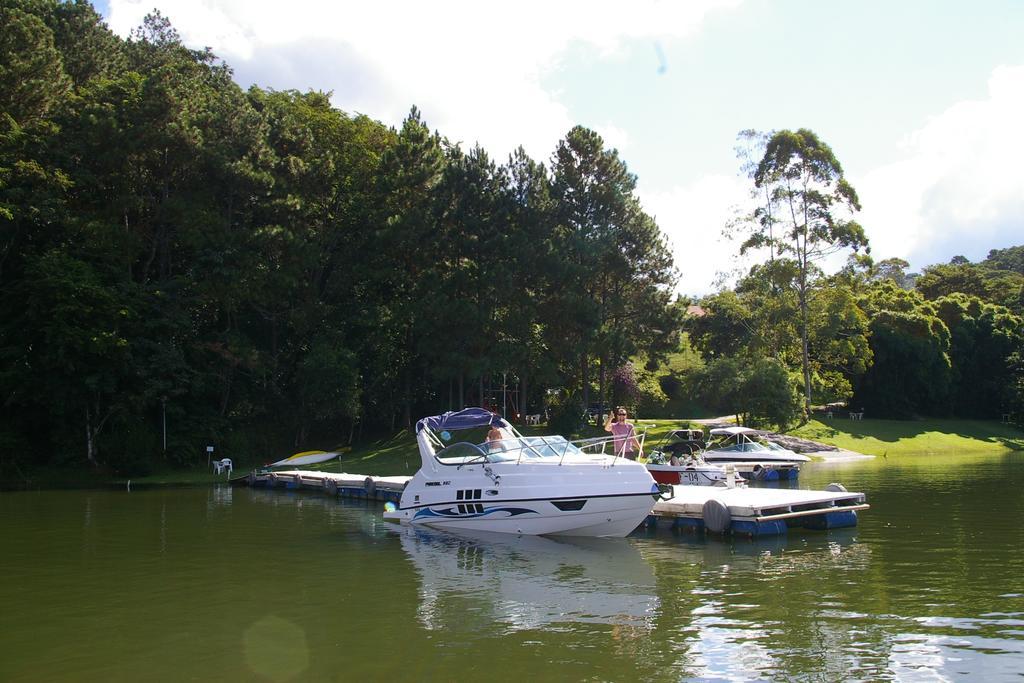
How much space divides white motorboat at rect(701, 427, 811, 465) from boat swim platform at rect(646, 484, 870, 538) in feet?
39.3

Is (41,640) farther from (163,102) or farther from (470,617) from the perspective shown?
(163,102)

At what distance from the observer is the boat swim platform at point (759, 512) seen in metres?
19.4

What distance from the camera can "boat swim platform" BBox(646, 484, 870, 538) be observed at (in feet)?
63.8

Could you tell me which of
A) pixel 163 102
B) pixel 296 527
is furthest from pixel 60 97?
pixel 296 527

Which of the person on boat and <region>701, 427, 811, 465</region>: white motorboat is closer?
the person on boat

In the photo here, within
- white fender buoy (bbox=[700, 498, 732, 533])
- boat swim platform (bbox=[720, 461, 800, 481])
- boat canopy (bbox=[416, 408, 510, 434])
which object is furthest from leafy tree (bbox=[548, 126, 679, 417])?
white fender buoy (bbox=[700, 498, 732, 533])

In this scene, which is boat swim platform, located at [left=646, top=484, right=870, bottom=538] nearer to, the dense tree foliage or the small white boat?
the small white boat

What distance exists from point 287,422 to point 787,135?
37568 mm

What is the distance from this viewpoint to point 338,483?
104 feet

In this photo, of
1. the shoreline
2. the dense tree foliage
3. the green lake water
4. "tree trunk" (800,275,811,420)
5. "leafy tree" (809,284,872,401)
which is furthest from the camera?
"tree trunk" (800,275,811,420)

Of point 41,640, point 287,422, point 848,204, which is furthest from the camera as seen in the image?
point 848,204

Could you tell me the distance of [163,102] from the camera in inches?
1535

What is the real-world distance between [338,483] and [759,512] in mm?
17536

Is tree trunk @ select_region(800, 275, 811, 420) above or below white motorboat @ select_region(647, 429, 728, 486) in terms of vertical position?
above
